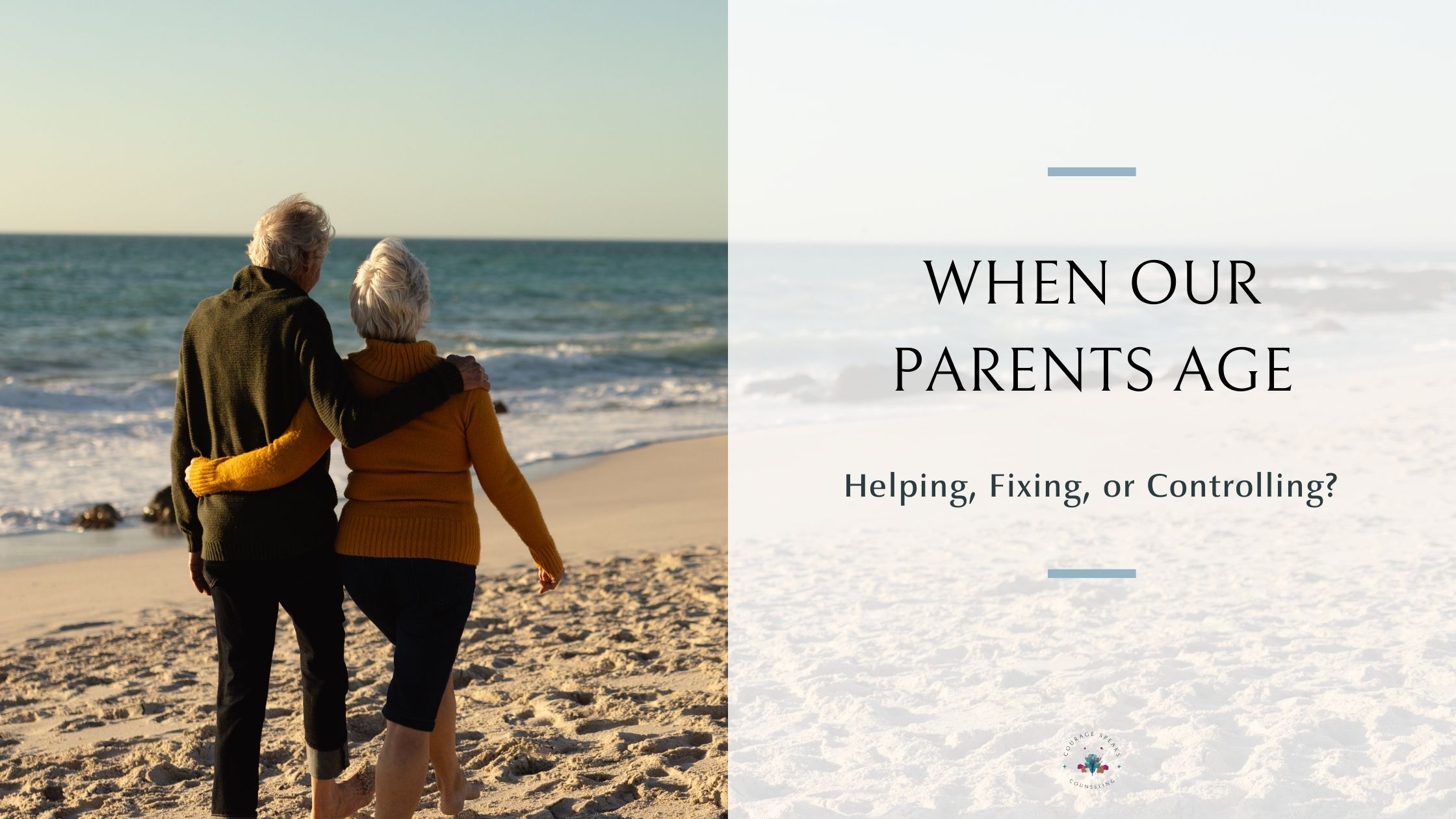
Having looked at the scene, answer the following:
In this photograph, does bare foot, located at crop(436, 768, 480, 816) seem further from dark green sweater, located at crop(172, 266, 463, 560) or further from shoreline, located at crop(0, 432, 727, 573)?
shoreline, located at crop(0, 432, 727, 573)

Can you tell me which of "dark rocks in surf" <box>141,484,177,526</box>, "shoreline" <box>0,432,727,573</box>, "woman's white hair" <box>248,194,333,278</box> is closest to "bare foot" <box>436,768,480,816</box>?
"woman's white hair" <box>248,194,333,278</box>

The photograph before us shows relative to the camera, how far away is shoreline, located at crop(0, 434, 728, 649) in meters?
5.64

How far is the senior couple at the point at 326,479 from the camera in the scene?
2.52 metres

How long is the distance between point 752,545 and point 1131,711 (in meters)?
2.96

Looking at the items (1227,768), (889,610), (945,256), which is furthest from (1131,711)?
(945,256)

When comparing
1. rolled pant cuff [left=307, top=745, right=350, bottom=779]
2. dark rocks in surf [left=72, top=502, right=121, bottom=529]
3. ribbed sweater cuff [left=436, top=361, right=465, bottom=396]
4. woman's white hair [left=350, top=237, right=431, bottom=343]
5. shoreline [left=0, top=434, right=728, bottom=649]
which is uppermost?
woman's white hair [left=350, top=237, right=431, bottom=343]

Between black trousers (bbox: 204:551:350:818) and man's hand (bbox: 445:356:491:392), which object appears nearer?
man's hand (bbox: 445:356:491:392)

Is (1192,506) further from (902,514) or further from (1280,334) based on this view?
(1280,334)

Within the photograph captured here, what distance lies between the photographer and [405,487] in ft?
8.38

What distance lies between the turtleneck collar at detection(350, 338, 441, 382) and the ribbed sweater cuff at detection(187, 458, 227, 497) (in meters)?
0.39

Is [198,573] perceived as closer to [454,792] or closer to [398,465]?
[398,465]

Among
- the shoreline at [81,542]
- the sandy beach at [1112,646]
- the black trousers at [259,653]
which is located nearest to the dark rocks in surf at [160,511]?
the shoreline at [81,542]

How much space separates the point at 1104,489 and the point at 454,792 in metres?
5.73

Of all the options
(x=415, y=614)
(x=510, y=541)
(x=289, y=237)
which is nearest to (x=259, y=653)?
(x=415, y=614)
